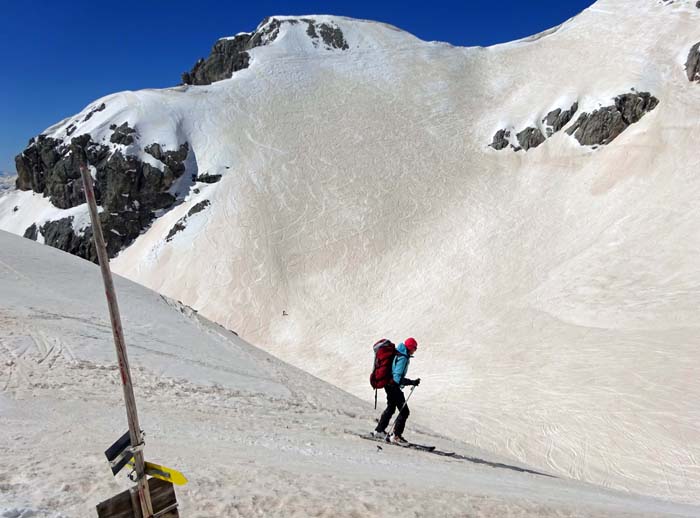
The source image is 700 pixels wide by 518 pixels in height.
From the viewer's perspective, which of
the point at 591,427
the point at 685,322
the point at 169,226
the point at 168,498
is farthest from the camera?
the point at 169,226

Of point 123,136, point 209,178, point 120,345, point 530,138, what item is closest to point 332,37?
point 123,136

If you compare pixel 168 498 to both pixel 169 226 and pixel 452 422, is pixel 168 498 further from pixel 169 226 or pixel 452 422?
pixel 169 226

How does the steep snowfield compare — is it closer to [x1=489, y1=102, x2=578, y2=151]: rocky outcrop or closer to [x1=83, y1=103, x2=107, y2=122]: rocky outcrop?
[x1=489, y1=102, x2=578, y2=151]: rocky outcrop

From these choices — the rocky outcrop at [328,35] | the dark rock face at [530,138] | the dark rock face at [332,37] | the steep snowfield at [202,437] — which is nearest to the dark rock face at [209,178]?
the dark rock face at [530,138]

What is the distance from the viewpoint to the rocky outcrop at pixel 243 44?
6888 cm

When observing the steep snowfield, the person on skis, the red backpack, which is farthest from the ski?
the red backpack

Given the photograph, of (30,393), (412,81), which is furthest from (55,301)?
(412,81)

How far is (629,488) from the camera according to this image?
45.1ft

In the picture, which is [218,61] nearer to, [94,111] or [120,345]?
[94,111]

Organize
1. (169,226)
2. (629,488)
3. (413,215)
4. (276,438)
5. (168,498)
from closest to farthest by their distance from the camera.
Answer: (168,498) < (276,438) < (629,488) < (413,215) < (169,226)

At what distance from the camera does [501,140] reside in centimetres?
4812

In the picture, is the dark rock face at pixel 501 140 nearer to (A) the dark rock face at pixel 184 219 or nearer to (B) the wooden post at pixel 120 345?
(A) the dark rock face at pixel 184 219

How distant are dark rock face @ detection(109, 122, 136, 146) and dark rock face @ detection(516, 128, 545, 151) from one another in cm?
3573

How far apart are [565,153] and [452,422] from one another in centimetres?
3194
